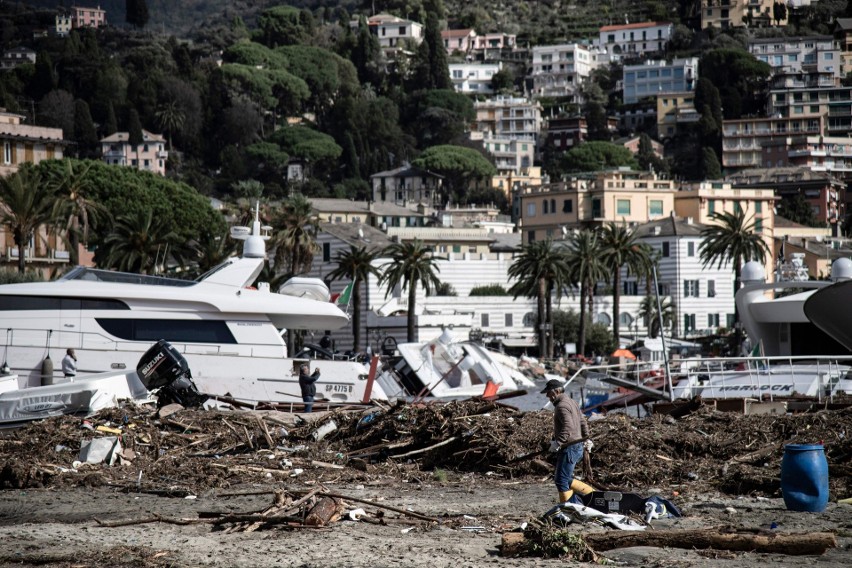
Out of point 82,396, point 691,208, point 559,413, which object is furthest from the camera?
point 691,208

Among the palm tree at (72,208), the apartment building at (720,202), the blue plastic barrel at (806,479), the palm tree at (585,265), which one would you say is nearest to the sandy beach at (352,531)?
the blue plastic barrel at (806,479)

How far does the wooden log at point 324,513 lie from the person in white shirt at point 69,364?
12455mm

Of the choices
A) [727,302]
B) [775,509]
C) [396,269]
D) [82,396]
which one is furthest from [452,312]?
[775,509]

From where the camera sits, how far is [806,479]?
1573cm

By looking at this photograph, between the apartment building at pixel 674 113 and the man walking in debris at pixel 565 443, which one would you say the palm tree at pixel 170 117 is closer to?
the apartment building at pixel 674 113

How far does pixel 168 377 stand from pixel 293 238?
39.8 metres

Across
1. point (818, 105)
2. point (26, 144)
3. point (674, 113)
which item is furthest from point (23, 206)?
Answer: point (674, 113)

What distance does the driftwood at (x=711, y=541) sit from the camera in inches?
522

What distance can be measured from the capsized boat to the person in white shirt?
30.1 ft

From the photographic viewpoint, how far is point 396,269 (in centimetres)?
6944

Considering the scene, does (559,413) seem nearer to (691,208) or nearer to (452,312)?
(452,312)

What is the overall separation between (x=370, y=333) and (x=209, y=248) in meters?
21.1

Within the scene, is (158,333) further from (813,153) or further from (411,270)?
(813,153)

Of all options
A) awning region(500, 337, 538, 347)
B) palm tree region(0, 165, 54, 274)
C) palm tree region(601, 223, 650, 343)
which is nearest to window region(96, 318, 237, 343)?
palm tree region(0, 165, 54, 274)
